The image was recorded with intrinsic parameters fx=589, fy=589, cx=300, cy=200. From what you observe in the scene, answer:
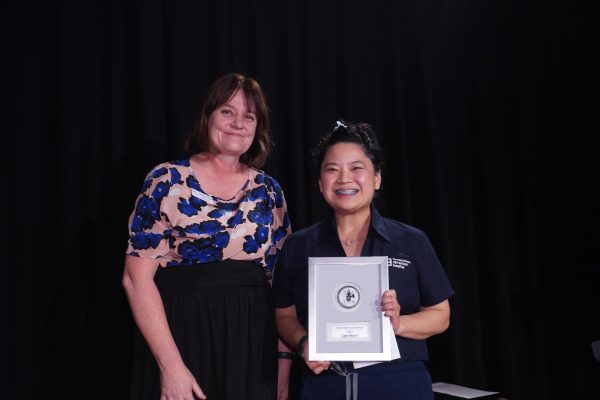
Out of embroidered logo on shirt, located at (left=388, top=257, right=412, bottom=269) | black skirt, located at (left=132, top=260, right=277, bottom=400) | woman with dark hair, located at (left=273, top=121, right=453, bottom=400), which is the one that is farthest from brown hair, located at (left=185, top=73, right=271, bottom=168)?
embroidered logo on shirt, located at (left=388, top=257, right=412, bottom=269)

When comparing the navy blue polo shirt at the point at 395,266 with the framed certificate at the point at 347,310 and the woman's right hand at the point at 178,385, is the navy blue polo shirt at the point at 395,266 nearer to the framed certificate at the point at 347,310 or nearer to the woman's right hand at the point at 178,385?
the framed certificate at the point at 347,310

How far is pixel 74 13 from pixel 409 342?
196 cm

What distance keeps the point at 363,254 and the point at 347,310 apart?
20 cm

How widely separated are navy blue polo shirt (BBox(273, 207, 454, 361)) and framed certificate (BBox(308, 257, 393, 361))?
0.33 feet

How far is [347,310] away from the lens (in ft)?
5.08

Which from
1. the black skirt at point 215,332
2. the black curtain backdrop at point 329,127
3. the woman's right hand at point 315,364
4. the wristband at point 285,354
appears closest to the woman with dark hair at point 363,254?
the woman's right hand at point 315,364

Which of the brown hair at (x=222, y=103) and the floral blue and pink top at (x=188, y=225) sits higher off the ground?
the brown hair at (x=222, y=103)

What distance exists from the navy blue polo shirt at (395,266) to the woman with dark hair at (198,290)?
0.16 metres

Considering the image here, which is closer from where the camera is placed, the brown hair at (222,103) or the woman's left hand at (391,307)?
the woman's left hand at (391,307)

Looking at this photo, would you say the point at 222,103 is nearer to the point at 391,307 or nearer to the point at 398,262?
the point at 398,262

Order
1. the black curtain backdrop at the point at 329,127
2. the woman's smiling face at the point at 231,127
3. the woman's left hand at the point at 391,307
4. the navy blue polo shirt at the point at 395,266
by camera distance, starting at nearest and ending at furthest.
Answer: the woman's left hand at the point at 391,307 → the navy blue polo shirt at the point at 395,266 → the woman's smiling face at the point at 231,127 → the black curtain backdrop at the point at 329,127

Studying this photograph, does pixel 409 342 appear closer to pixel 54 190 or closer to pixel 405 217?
pixel 405 217

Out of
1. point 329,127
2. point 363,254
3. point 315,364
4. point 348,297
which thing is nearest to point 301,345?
point 315,364

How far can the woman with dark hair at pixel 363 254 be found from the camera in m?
1.56
